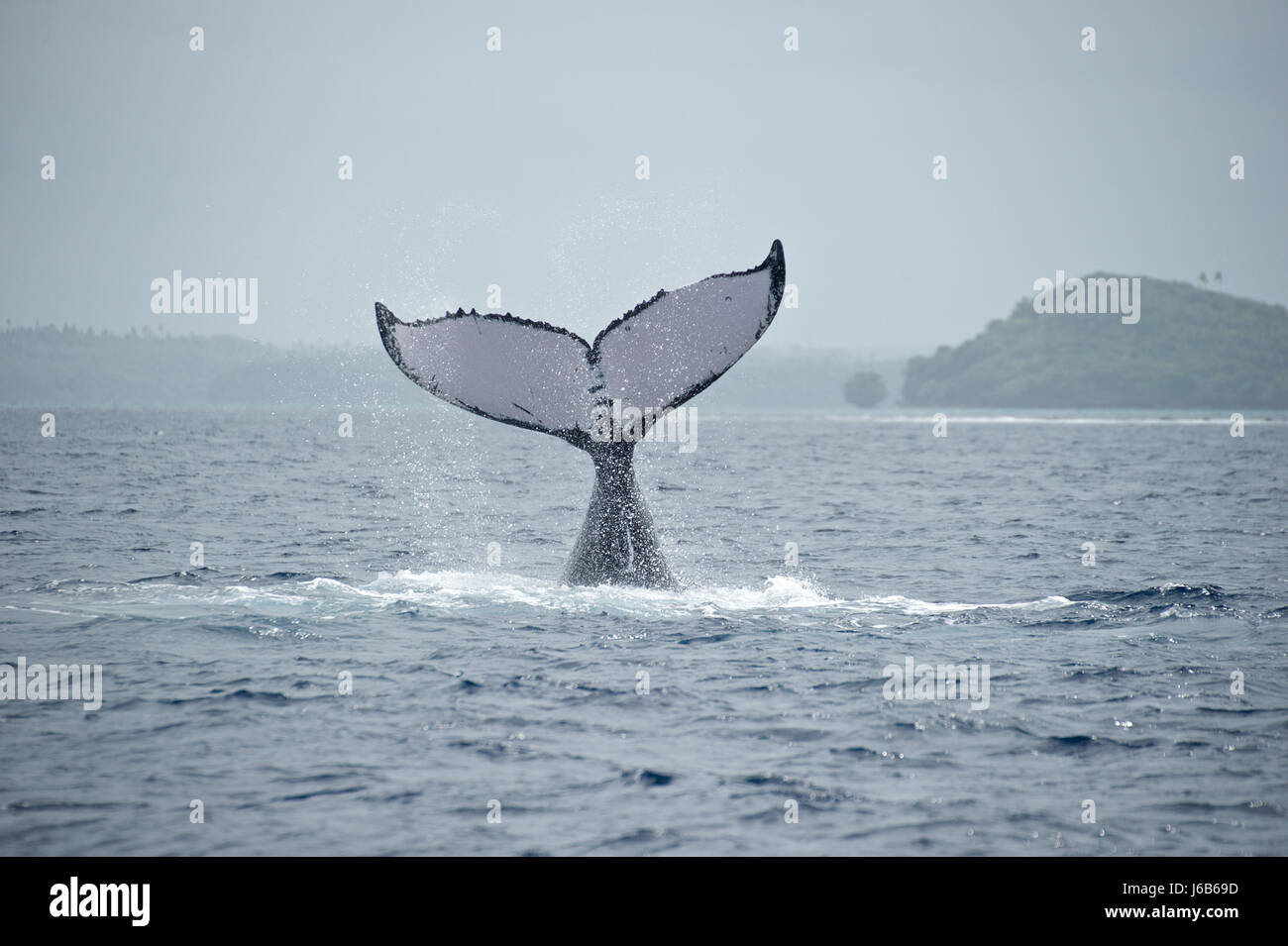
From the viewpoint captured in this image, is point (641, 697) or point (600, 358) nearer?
point (641, 697)

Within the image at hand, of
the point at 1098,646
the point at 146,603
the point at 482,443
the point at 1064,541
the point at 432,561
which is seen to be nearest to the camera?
the point at 1098,646

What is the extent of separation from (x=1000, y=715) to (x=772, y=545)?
10.7 m

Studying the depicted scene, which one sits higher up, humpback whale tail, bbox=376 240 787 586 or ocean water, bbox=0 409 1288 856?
humpback whale tail, bbox=376 240 787 586

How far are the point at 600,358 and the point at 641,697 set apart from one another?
2.90 meters

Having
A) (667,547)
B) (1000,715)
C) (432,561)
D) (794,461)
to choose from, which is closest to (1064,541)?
(667,547)

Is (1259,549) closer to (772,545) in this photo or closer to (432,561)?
(772,545)

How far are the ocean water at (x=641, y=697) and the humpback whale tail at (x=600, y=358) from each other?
177cm

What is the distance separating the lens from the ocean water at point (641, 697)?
22.2 feet

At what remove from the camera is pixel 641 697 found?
9.16m

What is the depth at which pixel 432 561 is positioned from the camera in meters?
16.7

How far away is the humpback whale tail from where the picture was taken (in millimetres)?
10133

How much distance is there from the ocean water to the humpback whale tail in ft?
5.82

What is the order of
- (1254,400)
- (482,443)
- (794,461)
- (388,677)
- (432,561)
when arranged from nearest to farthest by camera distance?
(388,677) < (432,561) < (794,461) < (482,443) < (1254,400)
